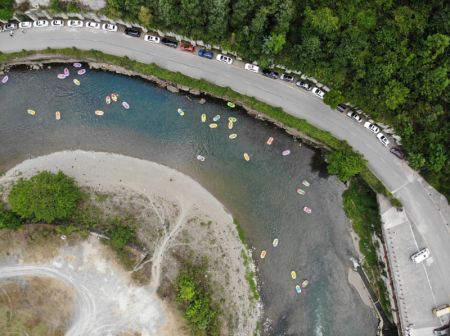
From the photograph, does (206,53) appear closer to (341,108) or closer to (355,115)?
(341,108)

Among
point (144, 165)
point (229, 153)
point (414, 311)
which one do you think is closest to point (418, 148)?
point (414, 311)

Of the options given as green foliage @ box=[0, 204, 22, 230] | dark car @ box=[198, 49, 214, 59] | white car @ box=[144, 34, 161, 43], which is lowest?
green foliage @ box=[0, 204, 22, 230]

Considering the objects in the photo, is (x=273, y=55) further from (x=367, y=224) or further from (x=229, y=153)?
(x=367, y=224)

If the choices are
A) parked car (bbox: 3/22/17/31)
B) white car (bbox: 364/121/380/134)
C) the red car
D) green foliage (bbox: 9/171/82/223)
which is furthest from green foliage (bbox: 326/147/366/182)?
parked car (bbox: 3/22/17/31)

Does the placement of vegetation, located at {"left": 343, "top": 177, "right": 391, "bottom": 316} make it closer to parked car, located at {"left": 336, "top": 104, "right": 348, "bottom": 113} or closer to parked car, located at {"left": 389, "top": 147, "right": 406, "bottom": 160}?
parked car, located at {"left": 389, "top": 147, "right": 406, "bottom": 160}

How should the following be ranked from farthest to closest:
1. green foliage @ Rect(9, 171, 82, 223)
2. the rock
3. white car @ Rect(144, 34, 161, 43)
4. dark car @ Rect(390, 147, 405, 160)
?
the rock, white car @ Rect(144, 34, 161, 43), dark car @ Rect(390, 147, 405, 160), green foliage @ Rect(9, 171, 82, 223)

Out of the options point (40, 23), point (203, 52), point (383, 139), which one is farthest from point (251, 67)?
point (40, 23)
